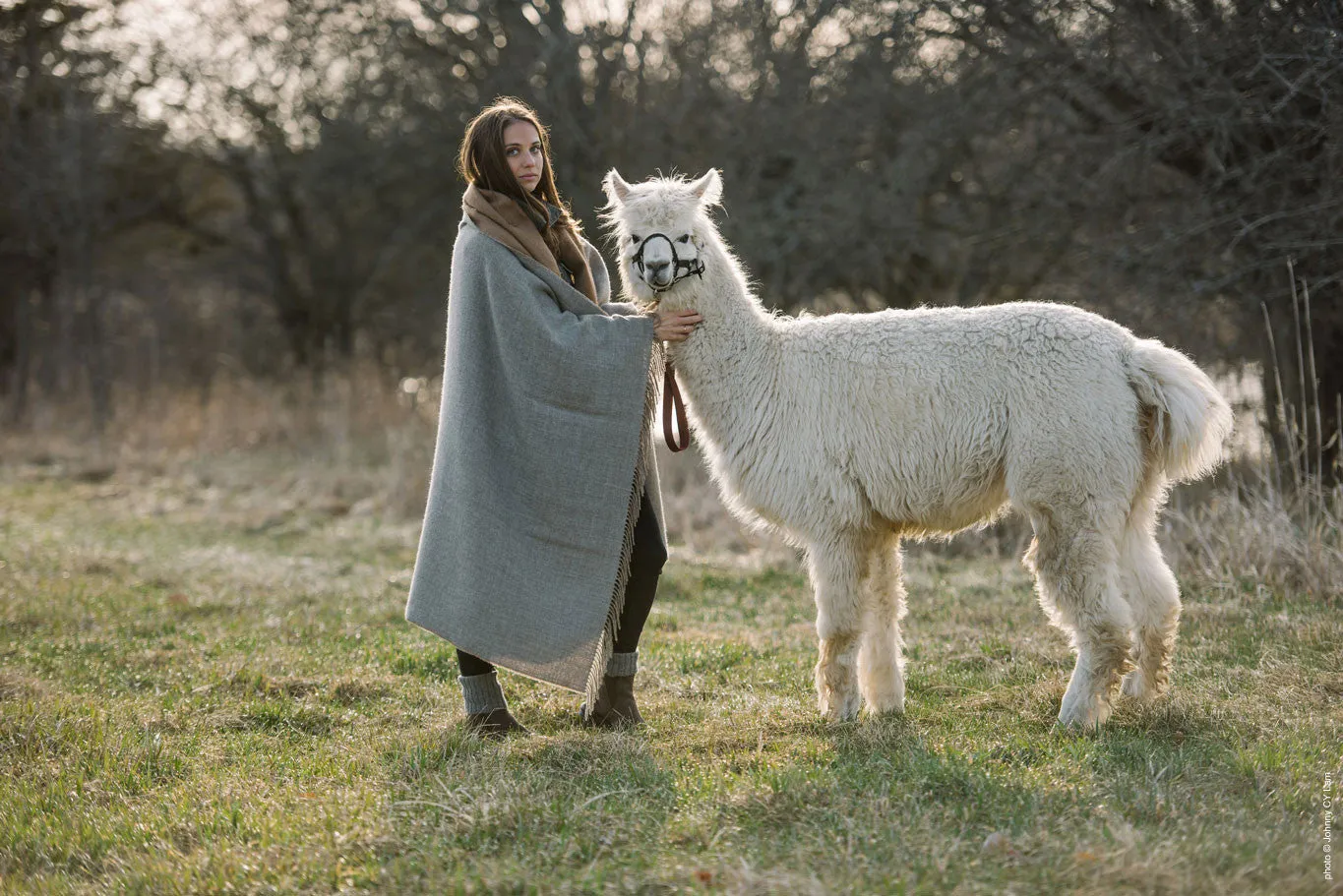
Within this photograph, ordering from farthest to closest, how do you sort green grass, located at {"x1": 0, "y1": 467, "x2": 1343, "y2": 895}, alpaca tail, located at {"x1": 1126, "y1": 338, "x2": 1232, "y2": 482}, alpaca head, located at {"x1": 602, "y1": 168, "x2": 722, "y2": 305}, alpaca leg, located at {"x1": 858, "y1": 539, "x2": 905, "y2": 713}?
1. alpaca leg, located at {"x1": 858, "y1": 539, "x2": 905, "y2": 713}
2. alpaca head, located at {"x1": 602, "y1": 168, "x2": 722, "y2": 305}
3. alpaca tail, located at {"x1": 1126, "y1": 338, "x2": 1232, "y2": 482}
4. green grass, located at {"x1": 0, "y1": 467, "x2": 1343, "y2": 895}

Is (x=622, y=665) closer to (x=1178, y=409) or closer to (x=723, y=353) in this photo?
(x=723, y=353)

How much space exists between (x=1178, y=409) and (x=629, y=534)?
2015 mm

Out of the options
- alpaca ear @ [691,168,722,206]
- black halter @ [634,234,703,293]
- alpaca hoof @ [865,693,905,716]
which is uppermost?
alpaca ear @ [691,168,722,206]

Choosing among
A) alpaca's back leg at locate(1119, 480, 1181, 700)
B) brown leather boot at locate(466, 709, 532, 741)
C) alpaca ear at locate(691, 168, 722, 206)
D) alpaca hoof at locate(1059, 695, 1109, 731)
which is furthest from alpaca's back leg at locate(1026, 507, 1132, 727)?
brown leather boot at locate(466, 709, 532, 741)

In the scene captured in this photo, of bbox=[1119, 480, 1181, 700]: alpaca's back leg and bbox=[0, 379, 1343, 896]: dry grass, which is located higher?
bbox=[1119, 480, 1181, 700]: alpaca's back leg

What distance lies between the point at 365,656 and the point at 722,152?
8.26m

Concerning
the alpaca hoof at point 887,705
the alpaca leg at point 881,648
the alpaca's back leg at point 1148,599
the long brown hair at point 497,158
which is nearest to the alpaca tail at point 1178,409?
the alpaca's back leg at point 1148,599

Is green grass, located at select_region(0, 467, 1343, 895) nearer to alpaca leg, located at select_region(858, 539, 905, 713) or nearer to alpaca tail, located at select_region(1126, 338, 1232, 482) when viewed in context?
alpaca leg, located at select_region(858, 539, 905, 713)

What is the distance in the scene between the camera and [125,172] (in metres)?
18.2

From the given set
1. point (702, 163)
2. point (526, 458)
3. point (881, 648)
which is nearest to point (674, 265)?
point (526, 458)

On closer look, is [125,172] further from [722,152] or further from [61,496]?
[722,152]

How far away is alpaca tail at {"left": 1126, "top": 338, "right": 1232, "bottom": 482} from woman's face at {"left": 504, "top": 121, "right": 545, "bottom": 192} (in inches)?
90.2

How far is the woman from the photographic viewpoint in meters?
4.13

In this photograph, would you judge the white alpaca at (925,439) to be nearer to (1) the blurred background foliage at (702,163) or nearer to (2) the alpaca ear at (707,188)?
(2) the alpaca ear at (707,188)
